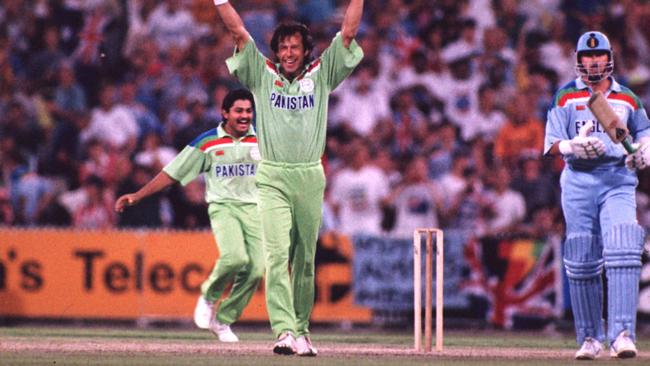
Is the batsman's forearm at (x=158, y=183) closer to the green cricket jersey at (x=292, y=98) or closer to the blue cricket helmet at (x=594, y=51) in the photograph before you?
the green cricket jersey at (x=292, y=98)

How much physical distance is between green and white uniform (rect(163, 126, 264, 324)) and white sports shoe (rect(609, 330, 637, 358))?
3990mm

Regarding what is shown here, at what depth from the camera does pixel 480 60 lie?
18.6 metres

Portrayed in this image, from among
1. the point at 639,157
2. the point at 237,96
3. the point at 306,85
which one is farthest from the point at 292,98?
the point at 237,96

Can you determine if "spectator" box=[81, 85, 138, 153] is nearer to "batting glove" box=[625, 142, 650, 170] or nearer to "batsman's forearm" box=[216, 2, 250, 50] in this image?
"batsman's forearm" box=[216, 2, 250, 50]

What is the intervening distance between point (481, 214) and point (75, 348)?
725 centimetres

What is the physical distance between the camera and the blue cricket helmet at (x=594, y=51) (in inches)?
395

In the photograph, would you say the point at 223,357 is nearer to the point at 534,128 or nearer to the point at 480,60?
the point at 534,128

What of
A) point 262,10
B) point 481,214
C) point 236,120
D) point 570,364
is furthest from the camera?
point 262,10

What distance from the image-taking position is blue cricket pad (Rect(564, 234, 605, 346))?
33.2 feet

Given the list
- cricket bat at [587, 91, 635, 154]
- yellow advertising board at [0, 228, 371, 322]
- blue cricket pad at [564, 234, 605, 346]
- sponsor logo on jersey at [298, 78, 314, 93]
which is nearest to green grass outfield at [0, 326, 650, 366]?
blue cricket pad at [564, 234, 605, 346]

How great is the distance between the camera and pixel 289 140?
9945mm

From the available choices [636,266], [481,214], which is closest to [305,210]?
[636,266]

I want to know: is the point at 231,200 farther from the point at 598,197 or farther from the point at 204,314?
the point at 598,197

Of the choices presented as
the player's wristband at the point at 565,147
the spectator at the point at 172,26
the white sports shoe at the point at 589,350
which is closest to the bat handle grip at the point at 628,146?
the player's wristband at the point at 565,147
